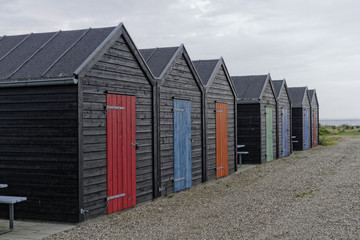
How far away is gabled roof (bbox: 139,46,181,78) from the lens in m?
11.3

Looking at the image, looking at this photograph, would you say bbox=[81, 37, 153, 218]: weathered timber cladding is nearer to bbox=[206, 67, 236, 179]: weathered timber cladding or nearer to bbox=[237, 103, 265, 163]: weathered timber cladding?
bbox=[206, 67, 236, 179]: weathered timber cladding

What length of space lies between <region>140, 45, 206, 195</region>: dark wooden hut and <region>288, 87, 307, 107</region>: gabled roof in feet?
52.1

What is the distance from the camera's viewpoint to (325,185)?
12.3 metres

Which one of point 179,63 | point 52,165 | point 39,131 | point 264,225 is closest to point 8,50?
point 39,131

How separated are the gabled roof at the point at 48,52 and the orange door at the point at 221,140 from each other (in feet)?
21.3

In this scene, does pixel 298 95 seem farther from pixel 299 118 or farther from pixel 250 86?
pixel 250 86

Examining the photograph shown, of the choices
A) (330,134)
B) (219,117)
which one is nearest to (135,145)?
(219,117)

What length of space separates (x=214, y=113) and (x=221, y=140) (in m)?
1.09

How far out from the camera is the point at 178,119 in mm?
11867

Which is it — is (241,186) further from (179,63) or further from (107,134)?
(107,134)

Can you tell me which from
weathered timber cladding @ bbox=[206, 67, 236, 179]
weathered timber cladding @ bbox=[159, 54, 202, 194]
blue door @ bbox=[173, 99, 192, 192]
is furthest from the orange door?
blue door @ bbox=[173, 99, 192, 192]

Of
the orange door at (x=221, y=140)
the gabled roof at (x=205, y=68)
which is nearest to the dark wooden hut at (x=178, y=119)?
the gabled roof at (x=205, y=68)

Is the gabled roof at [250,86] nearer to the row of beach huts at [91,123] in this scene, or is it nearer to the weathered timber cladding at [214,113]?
the weathered timber cladding at [214,113]

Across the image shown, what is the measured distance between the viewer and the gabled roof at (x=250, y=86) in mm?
19688
